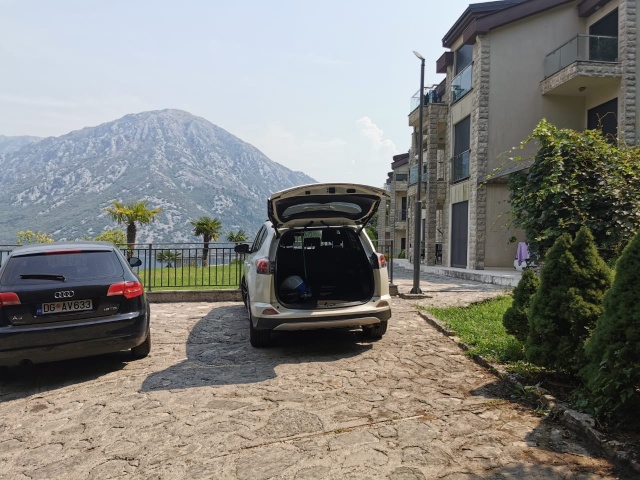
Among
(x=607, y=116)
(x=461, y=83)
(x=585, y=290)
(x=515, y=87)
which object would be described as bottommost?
(x=585, y=290)

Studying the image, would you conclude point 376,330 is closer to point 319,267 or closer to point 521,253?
point 319,267

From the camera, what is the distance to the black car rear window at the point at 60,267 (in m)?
5.07

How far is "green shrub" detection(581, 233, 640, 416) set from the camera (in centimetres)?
315

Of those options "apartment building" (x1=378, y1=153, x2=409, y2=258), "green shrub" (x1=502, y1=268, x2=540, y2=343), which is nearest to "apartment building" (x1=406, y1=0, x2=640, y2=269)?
"green shrub" (x1=502, y1=268, x2=540, y2=343)

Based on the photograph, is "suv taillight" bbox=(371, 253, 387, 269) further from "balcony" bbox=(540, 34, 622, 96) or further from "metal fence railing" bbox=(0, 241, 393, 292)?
"balcony" bbox=(540, 34, 622, 96)

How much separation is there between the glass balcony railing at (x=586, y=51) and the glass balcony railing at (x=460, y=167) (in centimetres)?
473

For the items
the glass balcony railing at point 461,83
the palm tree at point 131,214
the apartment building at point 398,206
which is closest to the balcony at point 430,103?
the glass balcony railing at point 461,83

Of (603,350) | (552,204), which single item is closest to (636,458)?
(603,350)

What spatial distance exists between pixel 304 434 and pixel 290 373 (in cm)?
167

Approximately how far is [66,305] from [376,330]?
4091mm

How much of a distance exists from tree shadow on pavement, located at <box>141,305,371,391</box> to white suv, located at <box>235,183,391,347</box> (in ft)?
1.11

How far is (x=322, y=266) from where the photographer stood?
721 cm

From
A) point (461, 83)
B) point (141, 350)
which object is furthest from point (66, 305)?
point (461, 83)

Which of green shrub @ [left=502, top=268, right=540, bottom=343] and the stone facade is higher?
the stone facade
